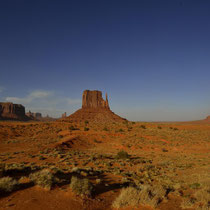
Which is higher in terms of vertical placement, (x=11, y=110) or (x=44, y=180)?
(x=11, y=110)

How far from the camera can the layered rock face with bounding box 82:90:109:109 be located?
109m

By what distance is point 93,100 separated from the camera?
366ft

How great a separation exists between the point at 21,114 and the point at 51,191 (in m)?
171

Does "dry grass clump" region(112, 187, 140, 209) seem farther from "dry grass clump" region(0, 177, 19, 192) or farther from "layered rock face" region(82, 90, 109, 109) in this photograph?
"layered rock face" region(82, 90, 109, 109)

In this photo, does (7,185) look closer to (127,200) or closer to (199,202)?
(127,200)

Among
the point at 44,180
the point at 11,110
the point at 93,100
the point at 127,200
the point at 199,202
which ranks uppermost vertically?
the point at 93,100

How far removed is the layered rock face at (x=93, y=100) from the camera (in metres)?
109

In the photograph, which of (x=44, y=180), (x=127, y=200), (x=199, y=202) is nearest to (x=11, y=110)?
(x=44, y=180)

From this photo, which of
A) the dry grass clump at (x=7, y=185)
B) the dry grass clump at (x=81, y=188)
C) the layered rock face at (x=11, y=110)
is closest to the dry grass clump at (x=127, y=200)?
the dry grass clump at (x=81, y=188)

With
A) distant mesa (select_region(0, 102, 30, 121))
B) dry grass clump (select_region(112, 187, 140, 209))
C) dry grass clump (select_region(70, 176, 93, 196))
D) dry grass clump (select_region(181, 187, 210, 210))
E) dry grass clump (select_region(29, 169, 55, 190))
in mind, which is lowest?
dry grass clump (select_region(181, 187, 210, 210))

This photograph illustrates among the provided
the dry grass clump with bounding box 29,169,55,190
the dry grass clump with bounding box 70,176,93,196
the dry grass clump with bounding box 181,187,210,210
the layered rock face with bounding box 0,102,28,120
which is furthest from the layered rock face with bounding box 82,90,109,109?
the dry grass clump with bounding box 70,176,93,196

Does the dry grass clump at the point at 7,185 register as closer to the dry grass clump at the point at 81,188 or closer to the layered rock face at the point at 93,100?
the dry grass clump at the point at 81,188

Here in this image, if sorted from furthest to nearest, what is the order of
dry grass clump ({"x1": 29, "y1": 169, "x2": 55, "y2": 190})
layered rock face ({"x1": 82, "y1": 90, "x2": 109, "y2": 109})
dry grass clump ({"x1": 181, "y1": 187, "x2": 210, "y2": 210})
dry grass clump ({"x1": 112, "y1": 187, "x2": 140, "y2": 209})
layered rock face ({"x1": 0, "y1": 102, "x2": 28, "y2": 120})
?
layered rock face ({"x1": 0, "y1": 102, "x2": 28, "y2": 120}), layered rock face ({"x1": 82, "y1": 90, "x2": 109, "y2": 109}), dry grass clump ({"x1": 29, "y1": 169, "x2": 55, "y2": 190}), dry grass clump ({"x1": 181, "y1": 187, "x2": 210, "y2": 210}), dry grass clump ({"x1": 112, "y1": 187, "x2": 140, "y2": 209})

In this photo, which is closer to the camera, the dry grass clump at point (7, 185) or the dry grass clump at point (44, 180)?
the dry grass clump at point (7, 185)
